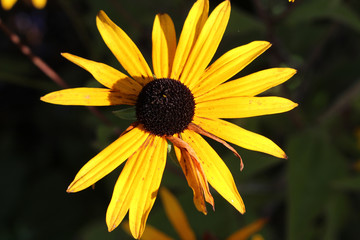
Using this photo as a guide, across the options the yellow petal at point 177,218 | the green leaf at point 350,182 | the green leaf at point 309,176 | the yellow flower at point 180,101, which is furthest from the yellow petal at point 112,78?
the green leaf at point 350,182

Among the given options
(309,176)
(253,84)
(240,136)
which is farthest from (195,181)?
(309,176)

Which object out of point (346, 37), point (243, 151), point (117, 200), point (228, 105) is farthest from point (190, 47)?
point (346, 37)

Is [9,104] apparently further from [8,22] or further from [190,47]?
[190,47]

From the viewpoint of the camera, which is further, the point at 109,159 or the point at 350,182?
A: the point at 350,182

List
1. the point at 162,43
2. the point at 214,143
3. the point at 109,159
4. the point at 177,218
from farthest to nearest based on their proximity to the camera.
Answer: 1. the point at 214,143
2. the point at 177,218
3. the point at 162,43
4. the point at 109,159

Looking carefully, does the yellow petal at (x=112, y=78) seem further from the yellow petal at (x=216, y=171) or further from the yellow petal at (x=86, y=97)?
the yellow petal at (x=216, y=171)

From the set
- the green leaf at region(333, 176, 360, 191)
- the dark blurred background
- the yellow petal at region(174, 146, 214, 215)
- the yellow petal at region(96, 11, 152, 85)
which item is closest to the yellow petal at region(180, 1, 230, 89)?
the yellow petal at region(96, 11, 152, 85)

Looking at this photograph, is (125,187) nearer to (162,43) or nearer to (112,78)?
(112,78)
